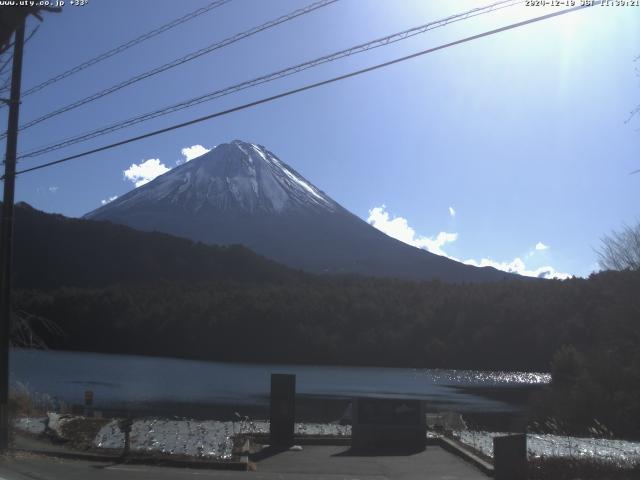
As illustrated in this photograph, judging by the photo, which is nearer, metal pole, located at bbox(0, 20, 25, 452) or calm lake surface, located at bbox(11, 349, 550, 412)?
metal pole, located at bbox(0, 20, 25, 452)

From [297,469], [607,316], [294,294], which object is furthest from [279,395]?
[294,294]

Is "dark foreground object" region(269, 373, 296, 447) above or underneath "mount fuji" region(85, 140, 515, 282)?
underneath

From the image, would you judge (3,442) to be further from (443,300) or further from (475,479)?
(443,300)

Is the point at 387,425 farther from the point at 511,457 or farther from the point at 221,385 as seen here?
the point at 221,385

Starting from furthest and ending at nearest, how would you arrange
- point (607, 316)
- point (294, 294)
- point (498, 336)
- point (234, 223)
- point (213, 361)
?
point (234, 223)
point (294, 294)
point (213, 361)
point (498, 336)
point (607, 316)

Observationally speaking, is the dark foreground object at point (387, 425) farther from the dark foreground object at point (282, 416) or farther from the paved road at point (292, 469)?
the dark foreground object at point (282, 416)

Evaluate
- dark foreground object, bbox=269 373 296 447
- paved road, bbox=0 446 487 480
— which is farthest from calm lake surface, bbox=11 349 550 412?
paved road, bbox=0 446 487 480

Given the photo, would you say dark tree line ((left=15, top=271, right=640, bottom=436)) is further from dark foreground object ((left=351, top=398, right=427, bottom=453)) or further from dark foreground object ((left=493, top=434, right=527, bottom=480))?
dark foreground object ((left=493, top=434, right=527, bottom=480))
